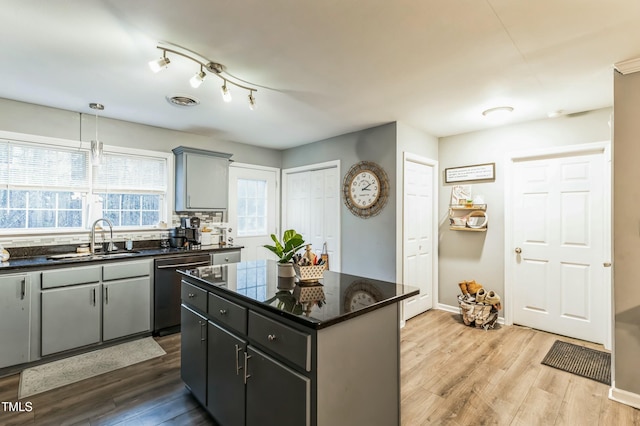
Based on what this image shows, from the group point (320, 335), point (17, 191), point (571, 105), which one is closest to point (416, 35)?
point (320, 335)

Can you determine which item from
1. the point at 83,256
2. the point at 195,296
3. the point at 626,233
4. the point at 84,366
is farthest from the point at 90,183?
the point at 626,233

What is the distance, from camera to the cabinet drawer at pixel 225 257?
399cm

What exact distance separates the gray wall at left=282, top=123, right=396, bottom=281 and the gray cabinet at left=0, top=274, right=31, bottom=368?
328 centimetres

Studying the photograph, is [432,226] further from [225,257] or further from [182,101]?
[182,101]

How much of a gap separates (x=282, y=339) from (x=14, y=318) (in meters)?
2.75

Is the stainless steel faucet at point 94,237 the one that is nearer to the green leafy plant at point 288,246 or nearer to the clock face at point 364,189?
the green leafy plant at point 288,246

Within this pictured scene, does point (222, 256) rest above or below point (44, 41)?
below

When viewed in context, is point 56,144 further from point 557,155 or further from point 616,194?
point 557,155

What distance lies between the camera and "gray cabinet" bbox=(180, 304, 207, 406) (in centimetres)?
212

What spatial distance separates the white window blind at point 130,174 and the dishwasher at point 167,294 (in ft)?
3.51

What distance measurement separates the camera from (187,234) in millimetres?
4145

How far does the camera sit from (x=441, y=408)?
7.27 ft

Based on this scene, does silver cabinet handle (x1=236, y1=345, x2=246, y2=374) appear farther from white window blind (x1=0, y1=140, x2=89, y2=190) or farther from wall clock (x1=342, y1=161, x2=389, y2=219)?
white window blind (x1=0, y1=140, x2=89, y2=190)

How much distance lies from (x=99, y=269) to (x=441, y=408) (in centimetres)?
329
